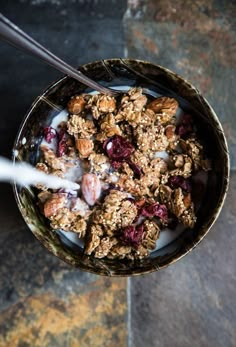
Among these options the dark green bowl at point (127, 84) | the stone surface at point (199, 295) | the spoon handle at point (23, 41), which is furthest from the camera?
the stone surface at point (199, 295)

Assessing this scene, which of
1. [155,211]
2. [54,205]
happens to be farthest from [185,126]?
[54,205]

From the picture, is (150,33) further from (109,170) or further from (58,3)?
(109,170)

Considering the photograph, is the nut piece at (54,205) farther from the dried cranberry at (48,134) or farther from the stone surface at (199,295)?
the stone surface at (199,295)

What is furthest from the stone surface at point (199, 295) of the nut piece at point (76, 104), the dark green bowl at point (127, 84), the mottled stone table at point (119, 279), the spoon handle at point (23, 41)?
the spoon handle at point (23, 41)

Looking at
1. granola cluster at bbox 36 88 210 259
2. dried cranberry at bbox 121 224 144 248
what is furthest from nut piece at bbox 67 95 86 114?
dried cranberry at bbox 121 224 144 248

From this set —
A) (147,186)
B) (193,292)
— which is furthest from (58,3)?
(193,292)

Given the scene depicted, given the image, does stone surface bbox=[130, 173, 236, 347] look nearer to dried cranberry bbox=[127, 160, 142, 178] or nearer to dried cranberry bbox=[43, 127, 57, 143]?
dried cranberry bbox=[127, 160, 142, 178]
